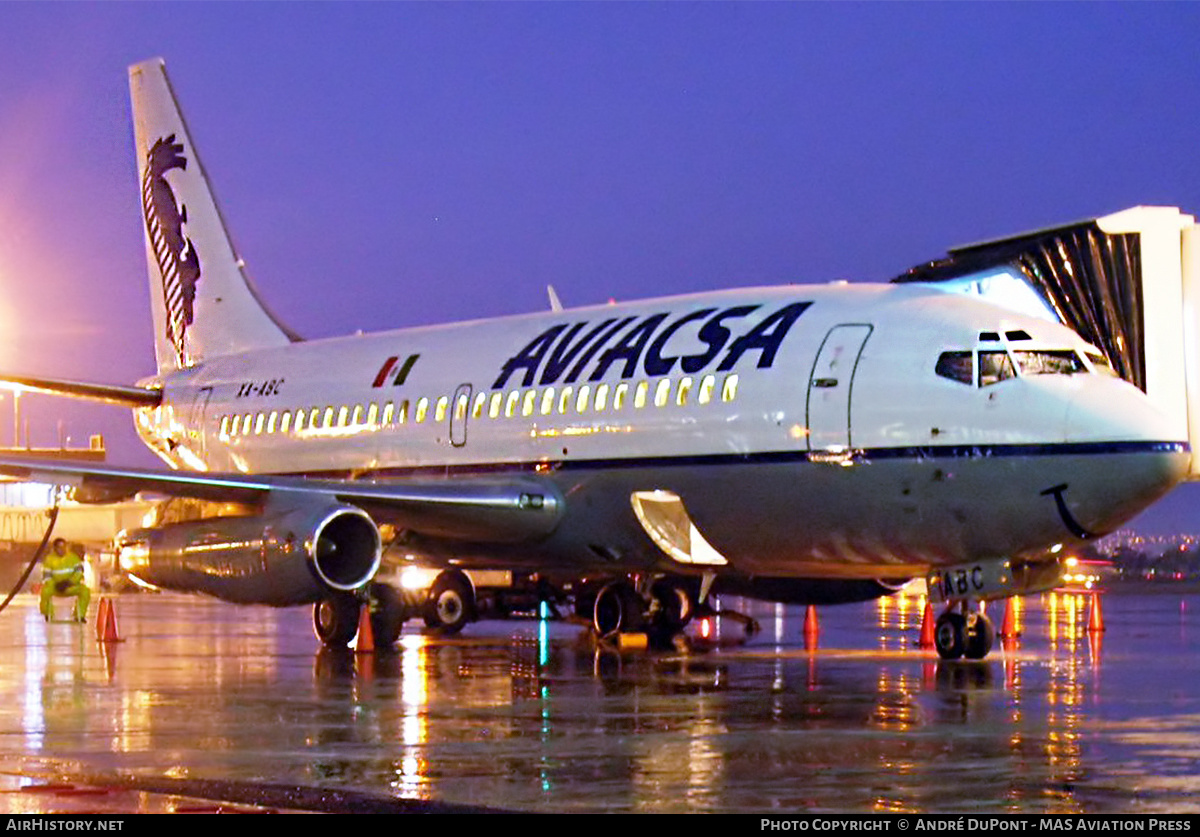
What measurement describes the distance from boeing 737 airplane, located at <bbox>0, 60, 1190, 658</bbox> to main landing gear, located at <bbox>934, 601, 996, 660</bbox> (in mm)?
32

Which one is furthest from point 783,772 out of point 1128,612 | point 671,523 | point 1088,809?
point 1128,612

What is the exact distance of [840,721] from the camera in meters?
15.2

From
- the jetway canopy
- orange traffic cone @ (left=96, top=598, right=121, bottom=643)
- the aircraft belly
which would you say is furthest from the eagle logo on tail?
the jetway canopy

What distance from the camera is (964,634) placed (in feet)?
68.8

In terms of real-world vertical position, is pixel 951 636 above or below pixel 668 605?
below

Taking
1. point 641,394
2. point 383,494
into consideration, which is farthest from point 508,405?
point 641,394

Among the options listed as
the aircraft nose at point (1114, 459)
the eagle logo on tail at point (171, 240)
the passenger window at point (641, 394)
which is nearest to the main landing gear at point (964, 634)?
the aircraft nose at point (1114, 459)

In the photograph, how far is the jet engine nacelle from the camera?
73.8ft

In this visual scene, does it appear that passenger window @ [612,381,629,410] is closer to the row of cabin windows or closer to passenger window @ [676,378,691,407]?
the row of cabin windows

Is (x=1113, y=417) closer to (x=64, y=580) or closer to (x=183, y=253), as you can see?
(x=64, y=580)

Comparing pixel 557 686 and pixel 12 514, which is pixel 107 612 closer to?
pixel 557 686

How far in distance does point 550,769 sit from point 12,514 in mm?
79868

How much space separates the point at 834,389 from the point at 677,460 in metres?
2.15

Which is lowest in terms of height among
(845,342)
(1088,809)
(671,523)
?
(1088,809)
